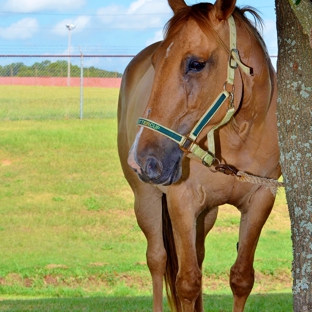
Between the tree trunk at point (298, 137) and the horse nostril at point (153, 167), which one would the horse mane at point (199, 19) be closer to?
the tree trunk at point (298, 137)

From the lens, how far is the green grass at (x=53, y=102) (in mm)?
14484

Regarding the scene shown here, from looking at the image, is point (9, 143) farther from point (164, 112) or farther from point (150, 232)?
point (164, 112)

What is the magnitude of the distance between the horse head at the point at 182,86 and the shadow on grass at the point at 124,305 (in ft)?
8.13

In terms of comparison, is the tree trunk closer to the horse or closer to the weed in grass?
the horse

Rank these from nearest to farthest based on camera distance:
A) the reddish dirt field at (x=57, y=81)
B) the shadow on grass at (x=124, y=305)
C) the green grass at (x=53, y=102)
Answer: the shadow on grass at (x=124, y=305)
the green grass at (x=53, y=102)
the reddish dirt field at (x=57, y=81)

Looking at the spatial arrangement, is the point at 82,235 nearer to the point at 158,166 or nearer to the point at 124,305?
the point at 124,305

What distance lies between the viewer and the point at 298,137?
287 cm

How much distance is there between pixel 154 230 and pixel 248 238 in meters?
0.99

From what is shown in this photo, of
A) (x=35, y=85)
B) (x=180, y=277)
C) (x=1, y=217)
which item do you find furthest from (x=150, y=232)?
(x=35, y=85)

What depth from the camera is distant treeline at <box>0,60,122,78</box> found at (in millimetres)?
14502

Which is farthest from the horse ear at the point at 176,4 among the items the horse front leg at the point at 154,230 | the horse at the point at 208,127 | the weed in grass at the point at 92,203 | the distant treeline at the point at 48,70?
the distant treeline at the point at 48,70

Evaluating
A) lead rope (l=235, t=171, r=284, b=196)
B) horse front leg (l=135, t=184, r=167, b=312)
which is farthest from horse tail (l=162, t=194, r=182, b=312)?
lead rope (l=235, t=171, r=284, b=196)

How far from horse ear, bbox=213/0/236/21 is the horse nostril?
763 mm

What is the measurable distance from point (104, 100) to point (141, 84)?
35.2 ft
